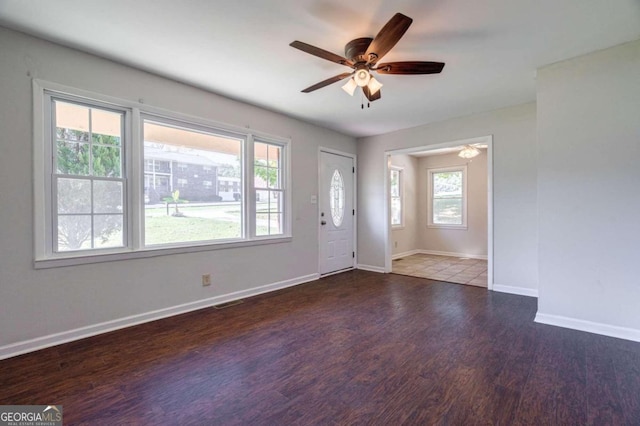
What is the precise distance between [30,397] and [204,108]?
300 cm

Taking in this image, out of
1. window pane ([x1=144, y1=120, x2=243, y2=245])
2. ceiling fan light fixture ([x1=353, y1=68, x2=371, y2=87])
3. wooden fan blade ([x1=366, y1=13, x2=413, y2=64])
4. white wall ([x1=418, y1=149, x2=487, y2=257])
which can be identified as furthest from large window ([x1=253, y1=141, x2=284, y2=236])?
white wall ([x1=418, y1=149, x2=487, y2=257])

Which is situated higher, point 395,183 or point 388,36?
point 388,36

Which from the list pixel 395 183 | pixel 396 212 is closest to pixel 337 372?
pixel 396 212

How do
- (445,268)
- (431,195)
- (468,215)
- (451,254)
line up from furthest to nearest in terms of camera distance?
1. (431,195)
2. (451,254)
3. (468,215)
4. (445,268)

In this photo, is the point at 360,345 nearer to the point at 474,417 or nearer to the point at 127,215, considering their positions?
the point at 474,417

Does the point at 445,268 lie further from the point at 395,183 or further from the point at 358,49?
the point at 358,49

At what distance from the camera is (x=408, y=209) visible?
7418 millimetres

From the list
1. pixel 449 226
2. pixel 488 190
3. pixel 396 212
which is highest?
pixel 488 190

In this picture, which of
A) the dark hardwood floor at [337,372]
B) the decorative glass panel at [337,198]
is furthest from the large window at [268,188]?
the dark hardwood floor at [337,372]

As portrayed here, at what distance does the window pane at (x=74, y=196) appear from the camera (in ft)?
8.64

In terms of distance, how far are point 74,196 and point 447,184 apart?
23.5ft

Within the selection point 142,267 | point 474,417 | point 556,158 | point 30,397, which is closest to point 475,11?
point 556,158

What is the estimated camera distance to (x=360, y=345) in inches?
101

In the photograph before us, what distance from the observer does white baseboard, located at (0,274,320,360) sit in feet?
7.88
